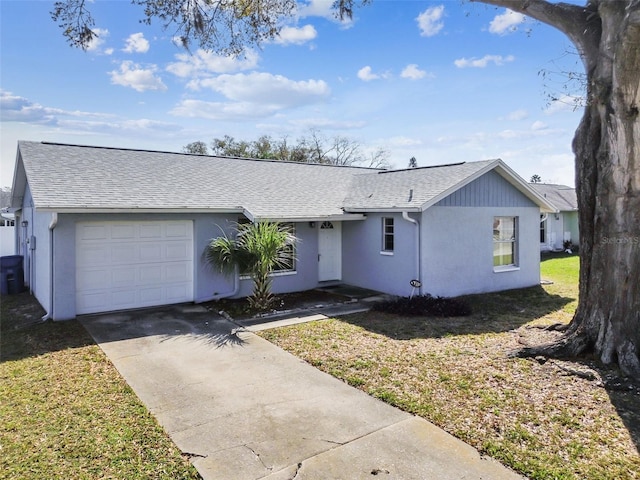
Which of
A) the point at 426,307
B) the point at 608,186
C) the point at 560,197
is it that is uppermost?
the point at 560,197

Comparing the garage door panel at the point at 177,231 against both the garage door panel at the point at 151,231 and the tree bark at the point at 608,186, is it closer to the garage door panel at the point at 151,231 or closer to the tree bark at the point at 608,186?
the garage door panel at the point at 151,231

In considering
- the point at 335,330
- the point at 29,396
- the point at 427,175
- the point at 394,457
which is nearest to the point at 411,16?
the point at 427,175

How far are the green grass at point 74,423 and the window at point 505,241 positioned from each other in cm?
1189

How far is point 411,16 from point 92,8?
7.95 meters

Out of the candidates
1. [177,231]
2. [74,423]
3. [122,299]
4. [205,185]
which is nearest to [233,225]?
[177,231]

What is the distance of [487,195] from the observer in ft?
43.5

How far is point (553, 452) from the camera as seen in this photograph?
429 centimetres

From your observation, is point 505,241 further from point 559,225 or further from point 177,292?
point 559,225

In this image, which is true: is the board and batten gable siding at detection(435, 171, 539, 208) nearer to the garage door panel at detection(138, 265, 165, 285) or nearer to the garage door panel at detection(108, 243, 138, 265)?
the garage door panel at detection(138, 265, 165, 285)

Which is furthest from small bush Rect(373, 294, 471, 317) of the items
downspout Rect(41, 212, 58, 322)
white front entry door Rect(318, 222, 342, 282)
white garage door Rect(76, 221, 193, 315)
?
downspout Rect(41, 212, 58, 322)

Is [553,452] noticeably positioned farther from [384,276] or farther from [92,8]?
[92,8]

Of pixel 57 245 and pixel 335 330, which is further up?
pixel 57 245

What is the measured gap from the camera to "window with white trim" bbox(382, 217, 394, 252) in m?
13.0

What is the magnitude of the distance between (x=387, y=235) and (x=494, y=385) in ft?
24.2
